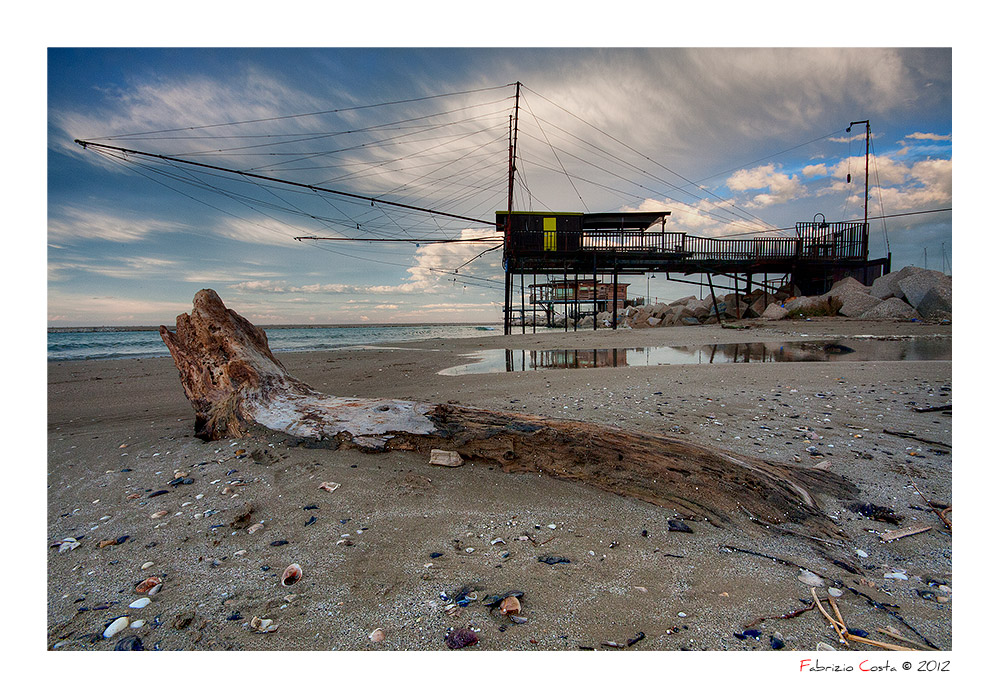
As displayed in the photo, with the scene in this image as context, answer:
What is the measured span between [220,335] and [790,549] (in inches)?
192

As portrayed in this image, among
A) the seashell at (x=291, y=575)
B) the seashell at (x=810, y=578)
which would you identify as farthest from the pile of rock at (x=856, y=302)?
the seashell at (x=291, y=575)

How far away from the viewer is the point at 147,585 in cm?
185

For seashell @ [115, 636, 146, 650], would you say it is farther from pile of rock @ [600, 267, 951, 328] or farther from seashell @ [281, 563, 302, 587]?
pile of rock @ [600, 267, 951, 328]

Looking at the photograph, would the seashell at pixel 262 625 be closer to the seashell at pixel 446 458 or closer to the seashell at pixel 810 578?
the seashell at pixel 446 458

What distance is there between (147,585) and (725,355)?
38.6ft

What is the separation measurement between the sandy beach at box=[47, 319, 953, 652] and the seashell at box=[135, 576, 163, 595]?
35 mm

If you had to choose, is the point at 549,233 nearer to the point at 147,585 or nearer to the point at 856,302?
the point at 856,302

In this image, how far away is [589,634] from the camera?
1.56 m

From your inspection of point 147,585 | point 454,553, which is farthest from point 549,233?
point 147,585

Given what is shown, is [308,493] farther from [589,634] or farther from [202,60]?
[202,60]

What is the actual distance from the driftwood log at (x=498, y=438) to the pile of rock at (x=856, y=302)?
52.3ft

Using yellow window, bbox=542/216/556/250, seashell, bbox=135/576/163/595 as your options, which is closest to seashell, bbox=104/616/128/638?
seashell, bbox=135/576/163/595

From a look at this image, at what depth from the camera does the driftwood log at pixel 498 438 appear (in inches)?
102

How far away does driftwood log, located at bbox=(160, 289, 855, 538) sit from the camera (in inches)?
102
